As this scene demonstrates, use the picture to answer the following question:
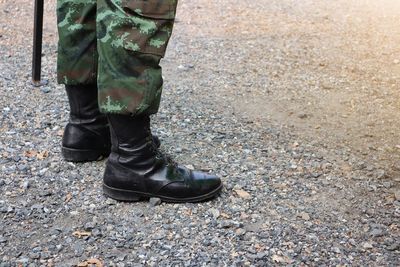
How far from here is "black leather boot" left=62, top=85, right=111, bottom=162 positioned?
Result: 227 cm

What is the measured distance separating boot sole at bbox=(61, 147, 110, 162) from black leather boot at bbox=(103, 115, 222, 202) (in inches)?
9.7

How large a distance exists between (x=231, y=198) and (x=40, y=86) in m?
1.41

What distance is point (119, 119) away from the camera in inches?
79.0

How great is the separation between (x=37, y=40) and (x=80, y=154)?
0.81 metres

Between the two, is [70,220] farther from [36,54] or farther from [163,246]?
[36,54]

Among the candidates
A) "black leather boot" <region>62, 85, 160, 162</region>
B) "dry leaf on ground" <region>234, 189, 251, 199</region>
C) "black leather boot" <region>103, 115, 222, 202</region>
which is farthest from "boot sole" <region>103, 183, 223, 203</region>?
"black leather boot" <region>62, 85, 160, 162</region>

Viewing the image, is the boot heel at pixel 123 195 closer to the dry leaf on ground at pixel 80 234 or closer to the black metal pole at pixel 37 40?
the dry leaf on ground at pixel 80 234

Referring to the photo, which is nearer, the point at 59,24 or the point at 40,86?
the point at 59,24

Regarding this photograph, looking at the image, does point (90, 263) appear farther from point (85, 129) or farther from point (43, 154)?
point (43, 154)

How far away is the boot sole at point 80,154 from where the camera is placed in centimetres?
236

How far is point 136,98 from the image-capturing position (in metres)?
1.92

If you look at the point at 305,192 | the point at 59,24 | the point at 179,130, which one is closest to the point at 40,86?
the point at 179,130

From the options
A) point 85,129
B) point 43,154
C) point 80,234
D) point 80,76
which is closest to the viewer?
point 80,234

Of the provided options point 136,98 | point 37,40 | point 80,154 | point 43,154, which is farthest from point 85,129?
point 37,40
